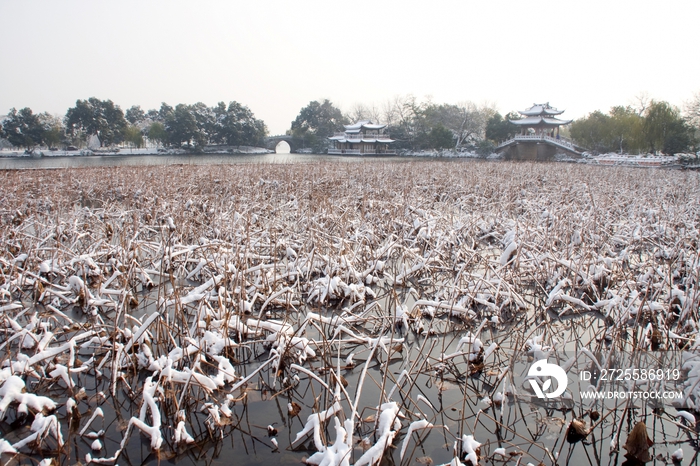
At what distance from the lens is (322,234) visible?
559 centimetres

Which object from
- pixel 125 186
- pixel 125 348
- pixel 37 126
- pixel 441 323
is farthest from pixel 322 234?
pixel 37 126

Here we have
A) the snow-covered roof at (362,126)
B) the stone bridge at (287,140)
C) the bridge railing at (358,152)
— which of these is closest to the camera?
the bridge railing at (358,152)

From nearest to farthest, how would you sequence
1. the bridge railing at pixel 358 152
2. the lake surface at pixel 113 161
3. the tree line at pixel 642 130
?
1. the lake surface at pixel 113 161
2. the tree line at pixel 642 130
3. the bridge railing at pixel 358 152

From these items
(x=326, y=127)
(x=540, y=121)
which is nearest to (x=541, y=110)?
(x=540, y=121)

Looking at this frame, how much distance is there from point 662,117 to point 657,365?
35084 millimetres

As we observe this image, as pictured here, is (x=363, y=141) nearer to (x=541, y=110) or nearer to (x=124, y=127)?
(x=541, y=110)

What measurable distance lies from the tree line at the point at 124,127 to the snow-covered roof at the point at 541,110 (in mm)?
28483

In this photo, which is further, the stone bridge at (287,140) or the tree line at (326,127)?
the stone bridge at (287,140)

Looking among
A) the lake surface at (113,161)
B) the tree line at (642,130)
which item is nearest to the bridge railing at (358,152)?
the lake surface at (113,161)

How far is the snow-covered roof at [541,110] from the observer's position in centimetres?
3697

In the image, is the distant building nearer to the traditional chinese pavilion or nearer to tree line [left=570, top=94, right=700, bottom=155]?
the traditional chinese pavilion

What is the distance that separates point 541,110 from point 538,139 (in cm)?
457

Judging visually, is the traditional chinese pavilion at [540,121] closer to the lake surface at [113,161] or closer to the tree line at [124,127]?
the lake surface at [113,161]

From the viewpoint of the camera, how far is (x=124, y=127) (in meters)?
42.1
